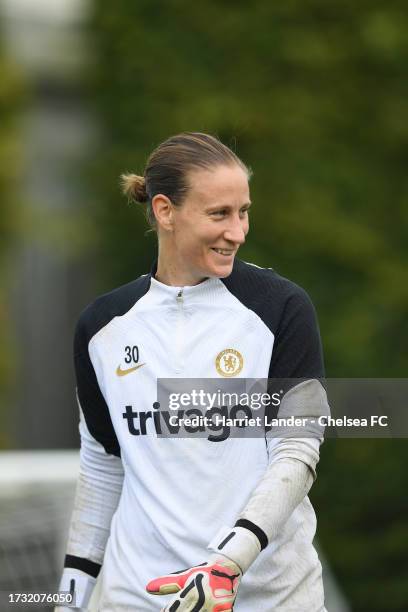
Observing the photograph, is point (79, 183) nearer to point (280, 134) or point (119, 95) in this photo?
point (119, 95)

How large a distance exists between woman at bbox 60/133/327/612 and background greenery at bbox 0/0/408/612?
4.52 meters

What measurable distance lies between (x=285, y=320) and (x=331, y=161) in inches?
200

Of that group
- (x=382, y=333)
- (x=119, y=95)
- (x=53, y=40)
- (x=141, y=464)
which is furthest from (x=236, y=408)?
(x=53, y=40)

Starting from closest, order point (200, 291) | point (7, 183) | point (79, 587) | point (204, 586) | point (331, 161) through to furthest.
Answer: point (204, 586) < point (200, 291) < point (79, 587) < point (331, 161) < point (7, 183)

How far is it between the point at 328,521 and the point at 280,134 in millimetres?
Result: 2434

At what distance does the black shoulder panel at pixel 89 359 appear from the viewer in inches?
128

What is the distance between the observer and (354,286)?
793cm

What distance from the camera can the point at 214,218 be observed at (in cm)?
302

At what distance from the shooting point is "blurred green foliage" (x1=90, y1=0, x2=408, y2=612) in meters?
7.74

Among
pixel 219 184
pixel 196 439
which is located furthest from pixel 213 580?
pixel 219 184

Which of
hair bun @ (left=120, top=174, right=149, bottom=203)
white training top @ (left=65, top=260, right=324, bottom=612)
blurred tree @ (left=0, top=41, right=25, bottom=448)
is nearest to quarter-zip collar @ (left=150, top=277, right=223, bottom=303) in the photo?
white training top @ (left=65, top=260, right=324, bottom=612)

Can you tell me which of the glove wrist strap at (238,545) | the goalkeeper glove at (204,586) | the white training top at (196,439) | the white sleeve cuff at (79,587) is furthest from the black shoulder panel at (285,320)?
the white sleeve cuff at (79,587)

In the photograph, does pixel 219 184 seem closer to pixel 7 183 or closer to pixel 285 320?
pixel 285 320
